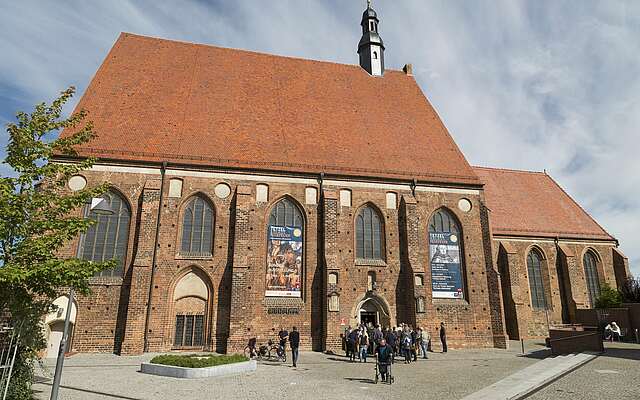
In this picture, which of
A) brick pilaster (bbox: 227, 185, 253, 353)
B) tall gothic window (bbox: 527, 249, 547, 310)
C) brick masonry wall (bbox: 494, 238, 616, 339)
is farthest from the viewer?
tall gothic window (bbox: 527, 249, 547, 310)

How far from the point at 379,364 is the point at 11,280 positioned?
8692 millimetres

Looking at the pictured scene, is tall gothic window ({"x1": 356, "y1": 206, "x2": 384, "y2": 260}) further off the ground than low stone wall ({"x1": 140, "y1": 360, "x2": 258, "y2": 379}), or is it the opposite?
tall gothic window ({"x1": 356, "y1": 206, "x2": 384, "y2": 260})

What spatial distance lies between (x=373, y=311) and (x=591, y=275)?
1635 cm

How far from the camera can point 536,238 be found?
2598cm

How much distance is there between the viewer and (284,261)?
61.8ft

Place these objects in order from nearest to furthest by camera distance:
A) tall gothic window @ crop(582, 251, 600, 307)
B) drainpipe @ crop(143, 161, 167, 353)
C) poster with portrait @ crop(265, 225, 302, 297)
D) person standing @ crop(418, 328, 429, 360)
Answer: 1. drainpipe @ crop(143, 161, 167, 353)
2. person standing @ crop(418, 328, 429, 360)
3. poster with portrait @ crop(265, 225, 302, 297)
4. tall gothic window @ crop(582, 251, 600, 307)

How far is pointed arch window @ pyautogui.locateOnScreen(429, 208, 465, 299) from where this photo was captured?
20.3 meters

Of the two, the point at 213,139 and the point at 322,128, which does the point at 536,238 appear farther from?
the point at 213,139

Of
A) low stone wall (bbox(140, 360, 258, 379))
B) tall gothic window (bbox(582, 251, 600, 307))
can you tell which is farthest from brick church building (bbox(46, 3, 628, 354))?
low stone wall (bbox(140, 360, 258, 379))

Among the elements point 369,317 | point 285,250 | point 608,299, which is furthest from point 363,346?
point 608,299

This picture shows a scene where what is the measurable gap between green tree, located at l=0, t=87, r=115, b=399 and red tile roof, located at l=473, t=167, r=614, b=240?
22.9 m

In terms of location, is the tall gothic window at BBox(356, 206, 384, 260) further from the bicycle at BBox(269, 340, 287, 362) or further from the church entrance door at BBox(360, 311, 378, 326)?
the bicycle at BBox(269, 340, 287, 362)

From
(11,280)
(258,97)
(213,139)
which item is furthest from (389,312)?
(11,280)

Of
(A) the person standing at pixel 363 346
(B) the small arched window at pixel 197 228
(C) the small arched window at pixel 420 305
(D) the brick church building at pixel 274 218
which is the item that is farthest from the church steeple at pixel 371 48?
(A) the person standing at pixel 363 346
